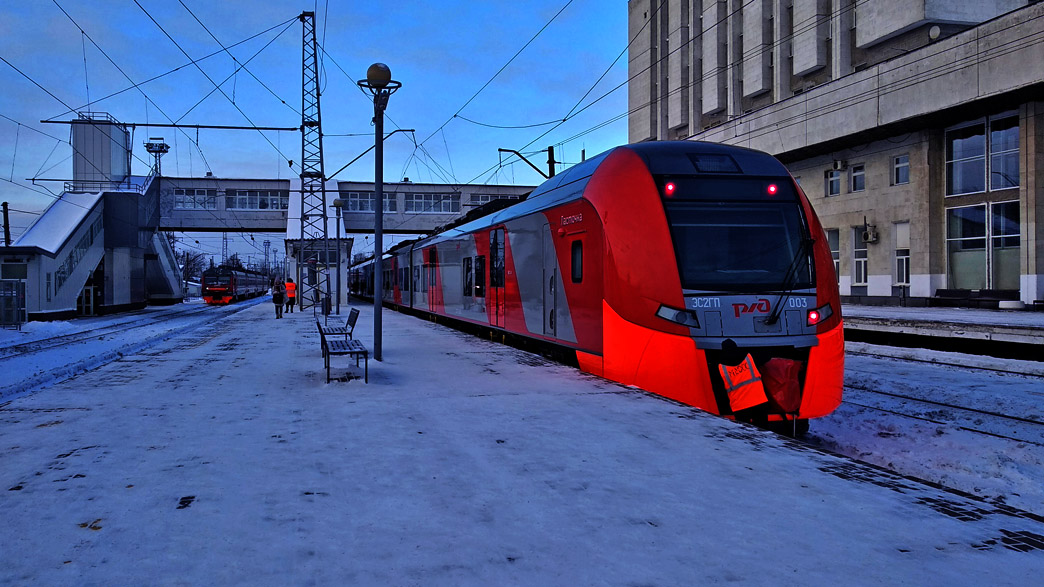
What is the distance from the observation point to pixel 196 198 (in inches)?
2361

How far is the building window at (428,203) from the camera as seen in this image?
62.5 metres

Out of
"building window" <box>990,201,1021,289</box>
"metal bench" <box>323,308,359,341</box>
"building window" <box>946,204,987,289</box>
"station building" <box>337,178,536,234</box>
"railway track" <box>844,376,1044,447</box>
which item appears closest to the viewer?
"railway track" <box>844,376,1044,447</box>

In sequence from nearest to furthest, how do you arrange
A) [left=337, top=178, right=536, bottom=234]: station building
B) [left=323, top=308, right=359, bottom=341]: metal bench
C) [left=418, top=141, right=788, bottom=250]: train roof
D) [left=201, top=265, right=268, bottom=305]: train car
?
1. [left=418, top=141, right=788, bottom=250]: train roof
2. [left=323, top=308, right=359, bottom=341]: metal bench
3. [left=201, top=265, right=268, bottom=305]: train car
4. [left=337, top=178, right=536, bottom=234]: station building

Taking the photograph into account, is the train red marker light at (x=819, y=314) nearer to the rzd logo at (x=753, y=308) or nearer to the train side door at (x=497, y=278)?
the rzd logo at (x=753, y=308)

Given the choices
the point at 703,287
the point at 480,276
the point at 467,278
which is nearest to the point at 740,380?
the point at 703,287

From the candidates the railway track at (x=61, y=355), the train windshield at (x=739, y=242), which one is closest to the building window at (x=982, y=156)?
the train windshield at (x=739, y=242)

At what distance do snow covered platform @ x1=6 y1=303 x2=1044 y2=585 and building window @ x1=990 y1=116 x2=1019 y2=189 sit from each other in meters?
23.2

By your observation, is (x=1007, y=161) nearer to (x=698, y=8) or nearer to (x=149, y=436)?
(x=698, y=8)

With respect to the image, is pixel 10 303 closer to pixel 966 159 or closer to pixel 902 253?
pixel 902 253

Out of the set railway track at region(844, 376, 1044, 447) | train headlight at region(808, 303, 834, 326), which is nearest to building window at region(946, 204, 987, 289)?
railway track at region(844, 376, 1044, 447)

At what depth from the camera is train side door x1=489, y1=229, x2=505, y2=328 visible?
13289mm

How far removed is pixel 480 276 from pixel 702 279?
8.17 m

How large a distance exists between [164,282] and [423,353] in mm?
40084

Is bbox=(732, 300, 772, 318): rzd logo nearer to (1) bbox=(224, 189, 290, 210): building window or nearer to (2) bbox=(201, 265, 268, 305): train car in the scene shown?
(2) bbox=(201, 265, 268, 305): train car
